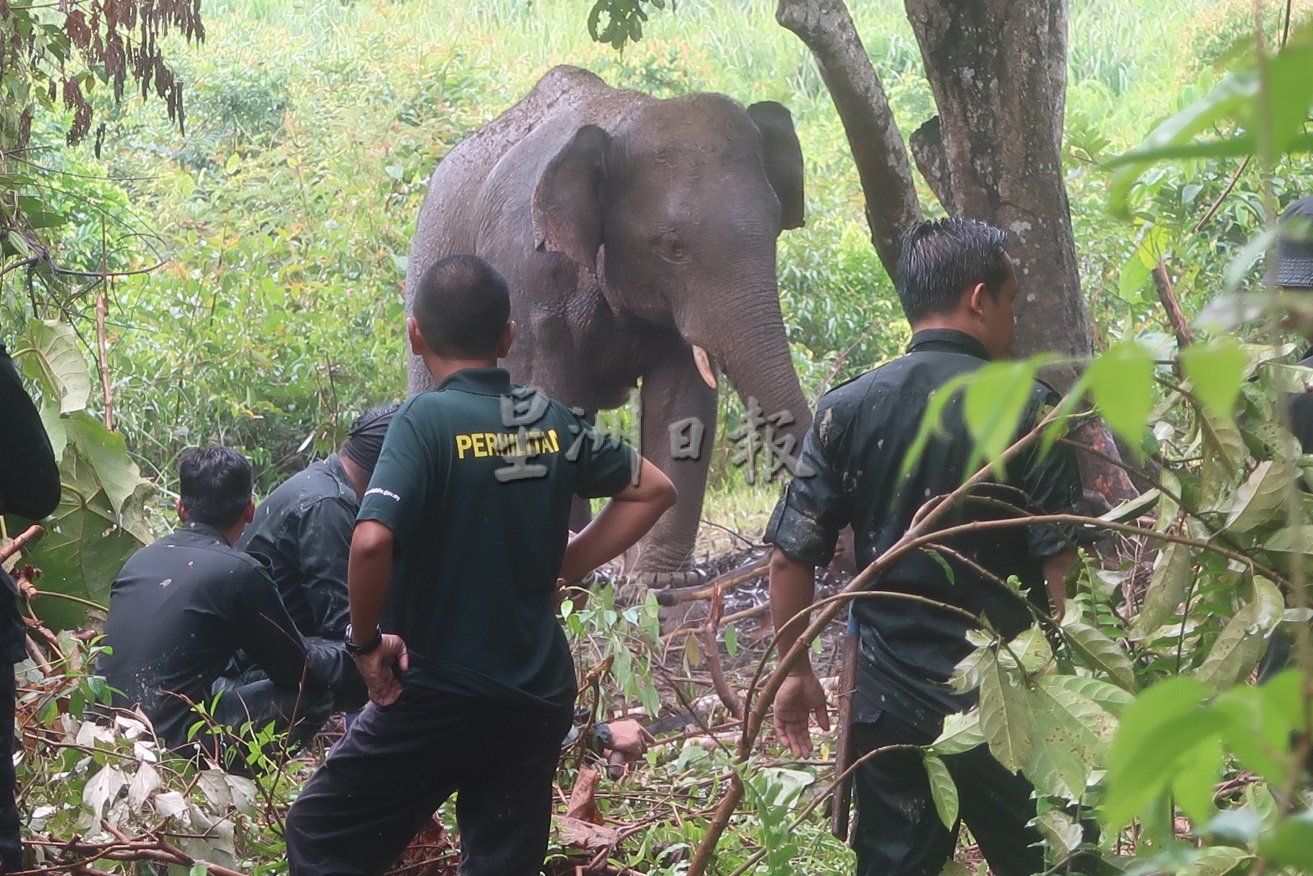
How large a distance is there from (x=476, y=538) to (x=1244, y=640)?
4.61ft

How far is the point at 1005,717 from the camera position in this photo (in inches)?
91.7

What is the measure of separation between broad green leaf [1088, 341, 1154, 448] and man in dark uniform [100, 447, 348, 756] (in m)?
3.35

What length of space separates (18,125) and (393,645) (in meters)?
2.60

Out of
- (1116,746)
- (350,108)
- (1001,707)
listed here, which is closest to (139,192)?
(350,108)

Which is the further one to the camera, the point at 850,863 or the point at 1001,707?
the point at 850,863

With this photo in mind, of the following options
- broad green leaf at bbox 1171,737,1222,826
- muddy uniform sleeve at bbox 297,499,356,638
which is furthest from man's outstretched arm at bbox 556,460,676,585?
broad green leaf at bbox 1171,737,1222,826

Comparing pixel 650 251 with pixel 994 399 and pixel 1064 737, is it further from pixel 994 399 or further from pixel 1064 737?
pixel 994 399

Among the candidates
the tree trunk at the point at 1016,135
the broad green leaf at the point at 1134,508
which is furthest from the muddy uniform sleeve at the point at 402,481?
the tree trunk at the point at 1016,135

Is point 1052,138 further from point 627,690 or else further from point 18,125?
point 18,125

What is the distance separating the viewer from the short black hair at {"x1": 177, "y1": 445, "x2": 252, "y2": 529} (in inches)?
161

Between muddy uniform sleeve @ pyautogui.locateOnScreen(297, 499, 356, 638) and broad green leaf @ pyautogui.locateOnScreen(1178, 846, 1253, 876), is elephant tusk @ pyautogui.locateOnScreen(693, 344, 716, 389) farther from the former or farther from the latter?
broad green leaf @ pyautogui.locateOnScreen(1178, 846, 1253, 876)

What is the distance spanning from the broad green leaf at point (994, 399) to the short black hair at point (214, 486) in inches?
142

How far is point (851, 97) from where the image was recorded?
5879mm

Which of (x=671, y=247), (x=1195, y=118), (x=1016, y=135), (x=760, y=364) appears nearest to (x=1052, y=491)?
(x=1195, y=118)
